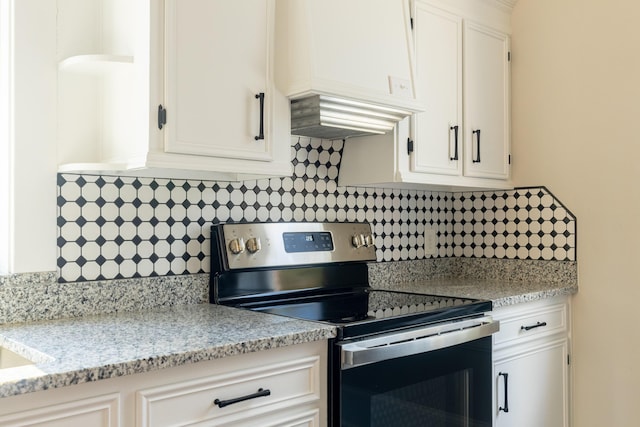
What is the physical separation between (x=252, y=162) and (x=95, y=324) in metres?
0.63

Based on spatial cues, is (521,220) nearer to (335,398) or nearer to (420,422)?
(420,422)

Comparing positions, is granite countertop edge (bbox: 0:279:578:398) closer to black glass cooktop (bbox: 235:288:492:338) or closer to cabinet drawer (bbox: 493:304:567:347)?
black glass cooktop (bbox: 235:288:492:338)

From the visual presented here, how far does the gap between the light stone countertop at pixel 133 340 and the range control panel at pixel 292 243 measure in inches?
10.4

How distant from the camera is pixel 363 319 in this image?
1641 mm

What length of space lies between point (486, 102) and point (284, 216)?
1081 mm

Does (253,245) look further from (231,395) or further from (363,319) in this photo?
(231,395)

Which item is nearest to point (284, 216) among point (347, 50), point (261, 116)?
point (261, 116)

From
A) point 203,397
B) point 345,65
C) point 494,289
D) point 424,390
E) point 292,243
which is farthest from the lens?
point 494,289

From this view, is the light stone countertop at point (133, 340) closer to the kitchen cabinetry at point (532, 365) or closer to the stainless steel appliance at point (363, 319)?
the stainless steel appliance at point (363, 319)

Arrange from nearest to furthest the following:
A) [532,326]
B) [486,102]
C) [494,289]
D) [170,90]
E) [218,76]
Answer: [170,90] < [218,76] < [532,326] < [494,289] < [486,102]

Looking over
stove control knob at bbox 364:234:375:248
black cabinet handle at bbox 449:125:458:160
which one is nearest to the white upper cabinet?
black cabinet handle at bbox 449:125:458:160

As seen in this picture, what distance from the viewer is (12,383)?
39.6 inches

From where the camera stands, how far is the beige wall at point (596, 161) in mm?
2389

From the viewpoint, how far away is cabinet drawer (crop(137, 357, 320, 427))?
123 centimetres
